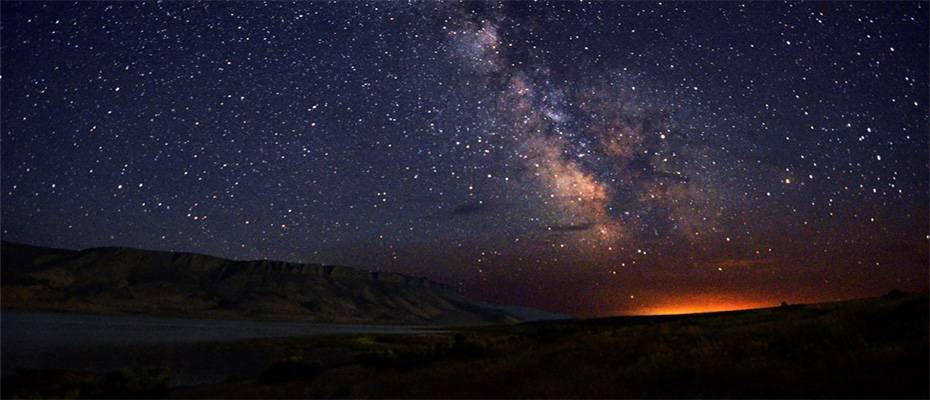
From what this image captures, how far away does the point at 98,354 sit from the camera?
2002 inches

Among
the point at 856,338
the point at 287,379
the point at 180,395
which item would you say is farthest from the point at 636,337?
the point at 180,395

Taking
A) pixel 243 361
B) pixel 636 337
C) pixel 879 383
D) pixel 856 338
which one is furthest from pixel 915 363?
pixel 243 361

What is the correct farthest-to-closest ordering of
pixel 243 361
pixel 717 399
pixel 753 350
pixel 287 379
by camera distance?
1. pixel 243 361
2. pixel 287 379
3. pixel 753 350
4. pixel 717 399

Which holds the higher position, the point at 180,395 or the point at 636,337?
the point at 636,337

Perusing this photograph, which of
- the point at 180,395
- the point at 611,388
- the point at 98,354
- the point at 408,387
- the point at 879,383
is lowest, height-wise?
the point at 98,354

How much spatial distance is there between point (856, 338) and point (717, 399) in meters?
5.61

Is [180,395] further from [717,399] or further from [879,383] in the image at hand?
[879,383]

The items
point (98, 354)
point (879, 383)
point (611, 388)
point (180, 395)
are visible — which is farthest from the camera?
point (98, 354)

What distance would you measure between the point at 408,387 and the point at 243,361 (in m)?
37.4

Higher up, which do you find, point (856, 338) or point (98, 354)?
point (856, 338)

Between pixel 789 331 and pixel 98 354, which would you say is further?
pixel 98 354

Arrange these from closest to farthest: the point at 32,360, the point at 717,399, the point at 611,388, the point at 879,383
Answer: the point at 879,383, the point at 717,399, the point at 611,388, the point at 32,360

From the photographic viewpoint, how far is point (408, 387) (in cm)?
1664

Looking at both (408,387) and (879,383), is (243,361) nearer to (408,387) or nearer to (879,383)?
(408,387)
